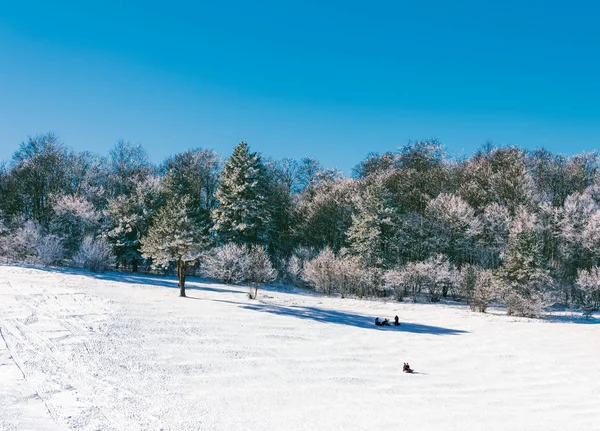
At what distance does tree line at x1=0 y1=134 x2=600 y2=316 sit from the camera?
3356 cm

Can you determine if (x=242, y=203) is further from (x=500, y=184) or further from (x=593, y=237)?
(x=593, y=237)

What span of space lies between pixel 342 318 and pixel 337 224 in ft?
Result: 76.0

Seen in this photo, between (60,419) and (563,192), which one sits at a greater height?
(563,192)

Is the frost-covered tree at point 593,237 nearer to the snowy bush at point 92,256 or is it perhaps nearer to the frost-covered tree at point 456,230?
the frost-covered tree at point 456,230

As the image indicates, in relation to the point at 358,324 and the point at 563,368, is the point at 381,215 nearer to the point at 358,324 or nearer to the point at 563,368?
the point at 358,324

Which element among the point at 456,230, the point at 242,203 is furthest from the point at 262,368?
the point at 456,230

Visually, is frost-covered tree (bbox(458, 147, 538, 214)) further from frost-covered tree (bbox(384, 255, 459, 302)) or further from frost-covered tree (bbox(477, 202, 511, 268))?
frost-covered tree (bbox(384, 255, 459, 302))

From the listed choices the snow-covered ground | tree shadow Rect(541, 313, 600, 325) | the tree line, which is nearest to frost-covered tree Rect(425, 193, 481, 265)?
the tree line

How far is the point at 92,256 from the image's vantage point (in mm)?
33906

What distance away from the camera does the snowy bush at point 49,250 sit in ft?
111

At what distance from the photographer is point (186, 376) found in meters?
13.5

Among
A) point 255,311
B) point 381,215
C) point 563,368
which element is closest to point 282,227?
point 381,215

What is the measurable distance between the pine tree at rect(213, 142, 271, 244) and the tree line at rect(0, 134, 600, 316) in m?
0.16

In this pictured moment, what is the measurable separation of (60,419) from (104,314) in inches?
431
